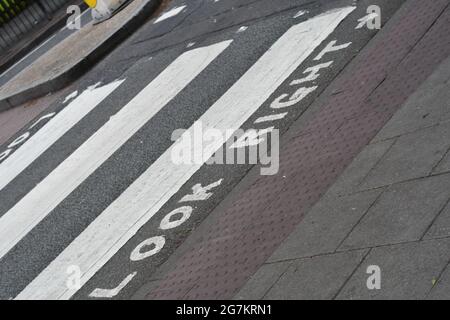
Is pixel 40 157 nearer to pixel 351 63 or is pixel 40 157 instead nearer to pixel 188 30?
pixel 188 30

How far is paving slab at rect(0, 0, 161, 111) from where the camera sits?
11.9m

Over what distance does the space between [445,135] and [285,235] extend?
126 cm

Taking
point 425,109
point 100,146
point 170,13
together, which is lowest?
point 425,109

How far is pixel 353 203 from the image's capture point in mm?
4676

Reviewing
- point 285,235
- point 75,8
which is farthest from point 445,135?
point 75,8

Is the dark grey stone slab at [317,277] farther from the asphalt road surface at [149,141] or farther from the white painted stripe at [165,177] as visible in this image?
the white painted stripe at [165,177]

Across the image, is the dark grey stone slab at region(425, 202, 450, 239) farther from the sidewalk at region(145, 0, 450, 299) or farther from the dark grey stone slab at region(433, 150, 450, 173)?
the dark grey stone slab at region(433, 150, 450, 173)

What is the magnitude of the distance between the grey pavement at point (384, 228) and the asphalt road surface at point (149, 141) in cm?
128

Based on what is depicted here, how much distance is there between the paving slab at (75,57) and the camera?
11.9 meters

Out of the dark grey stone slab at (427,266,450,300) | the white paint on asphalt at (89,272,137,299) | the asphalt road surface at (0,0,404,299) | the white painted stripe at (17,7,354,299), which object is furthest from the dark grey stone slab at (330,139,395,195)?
the white painted stripe at (17,7,354,299)

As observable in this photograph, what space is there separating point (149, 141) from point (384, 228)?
12.8 feet

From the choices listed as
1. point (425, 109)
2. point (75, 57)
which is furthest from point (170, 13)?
point (425, 109)

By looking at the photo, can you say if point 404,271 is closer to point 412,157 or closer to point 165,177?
point 412,157
